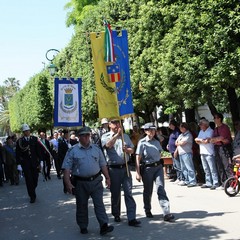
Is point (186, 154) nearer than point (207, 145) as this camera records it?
No

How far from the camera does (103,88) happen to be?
7.92 m

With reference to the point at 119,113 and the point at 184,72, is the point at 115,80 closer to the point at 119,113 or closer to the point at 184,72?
the point at 119,113

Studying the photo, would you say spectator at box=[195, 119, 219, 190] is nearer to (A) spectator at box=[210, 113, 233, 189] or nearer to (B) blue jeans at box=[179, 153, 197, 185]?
(A) spectator at box=[210, 113, 233, 189]

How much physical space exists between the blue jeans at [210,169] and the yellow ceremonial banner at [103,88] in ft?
12.9

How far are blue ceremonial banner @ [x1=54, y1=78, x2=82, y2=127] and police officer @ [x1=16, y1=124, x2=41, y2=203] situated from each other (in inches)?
73.1

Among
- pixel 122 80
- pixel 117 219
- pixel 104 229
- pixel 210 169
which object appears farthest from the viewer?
pixel 210 169

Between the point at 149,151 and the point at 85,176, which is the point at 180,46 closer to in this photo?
the point at 149,151

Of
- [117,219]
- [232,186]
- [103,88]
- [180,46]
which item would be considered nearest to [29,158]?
[103,88]

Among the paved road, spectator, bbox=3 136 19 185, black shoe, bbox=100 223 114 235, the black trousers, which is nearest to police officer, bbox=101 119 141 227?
the paved road

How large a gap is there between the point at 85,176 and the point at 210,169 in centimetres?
491

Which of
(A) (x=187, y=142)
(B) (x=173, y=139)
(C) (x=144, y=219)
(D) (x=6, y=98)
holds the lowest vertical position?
(C) (x=144, y=219)

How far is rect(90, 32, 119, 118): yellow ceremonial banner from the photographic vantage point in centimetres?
785

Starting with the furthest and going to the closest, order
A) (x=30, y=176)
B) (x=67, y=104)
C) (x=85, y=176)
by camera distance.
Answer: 1. (x=67, y=104)
2. (x=30, y=176)
3. (x=85, y=176)

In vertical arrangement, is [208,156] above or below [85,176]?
above
